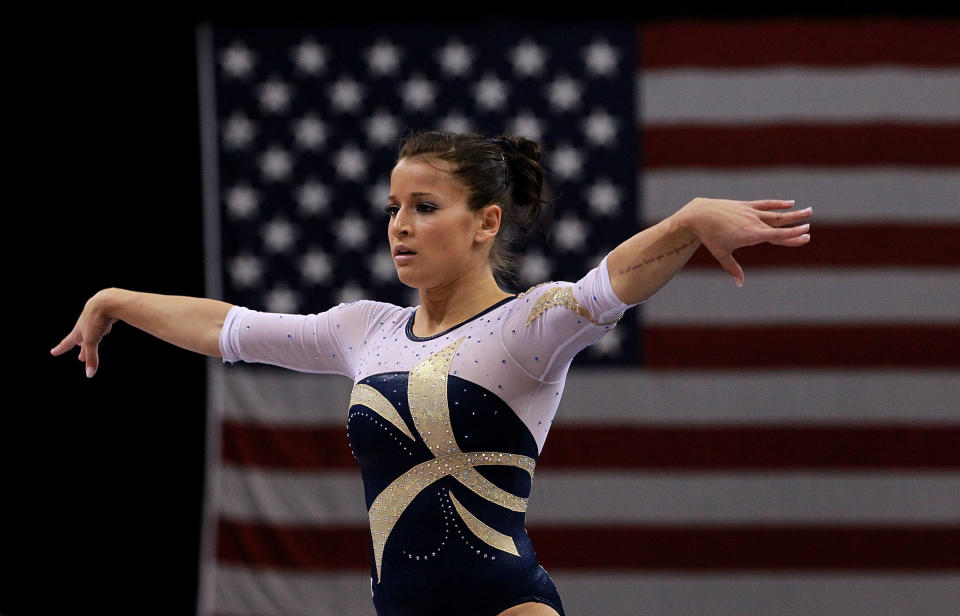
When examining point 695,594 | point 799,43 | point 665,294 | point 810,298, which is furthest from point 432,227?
point 799,43

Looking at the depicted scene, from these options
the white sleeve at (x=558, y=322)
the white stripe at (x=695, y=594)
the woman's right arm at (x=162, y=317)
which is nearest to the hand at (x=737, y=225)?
the white sleeve at (x=558, y=322)

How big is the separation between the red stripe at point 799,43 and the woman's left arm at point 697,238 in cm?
294

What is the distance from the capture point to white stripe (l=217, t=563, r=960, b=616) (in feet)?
14.5

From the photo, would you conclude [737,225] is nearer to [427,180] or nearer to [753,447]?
[427,180]

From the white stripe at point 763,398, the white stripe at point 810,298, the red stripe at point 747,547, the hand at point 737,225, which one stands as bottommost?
the red stripe at point 747,547

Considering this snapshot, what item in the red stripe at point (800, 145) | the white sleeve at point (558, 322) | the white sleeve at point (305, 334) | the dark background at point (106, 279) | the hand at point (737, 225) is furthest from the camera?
the dark background at point (106, 279)

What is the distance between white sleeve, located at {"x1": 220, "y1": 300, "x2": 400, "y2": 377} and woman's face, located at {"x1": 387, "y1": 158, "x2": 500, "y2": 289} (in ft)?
0.75

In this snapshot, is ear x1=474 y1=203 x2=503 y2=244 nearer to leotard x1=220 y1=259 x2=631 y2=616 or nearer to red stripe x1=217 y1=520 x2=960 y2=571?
leotard x1=220 y1=259 x2=631 y2=616

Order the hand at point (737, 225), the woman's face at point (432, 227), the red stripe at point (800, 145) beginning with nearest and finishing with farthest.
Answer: the hand at point (737, 225)
the woman's face at point (432, 227)
the red stripe at point (800, 145)

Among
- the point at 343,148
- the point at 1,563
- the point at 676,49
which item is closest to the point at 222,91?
the point at 343,148

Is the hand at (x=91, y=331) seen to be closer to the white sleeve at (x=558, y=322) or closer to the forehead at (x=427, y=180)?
the forehead at (x=427, y=180)

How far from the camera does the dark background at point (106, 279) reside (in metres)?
4.66

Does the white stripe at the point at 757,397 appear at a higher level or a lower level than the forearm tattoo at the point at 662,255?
lower

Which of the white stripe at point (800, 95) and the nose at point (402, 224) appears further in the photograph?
the white stripe at point (800, 95)
